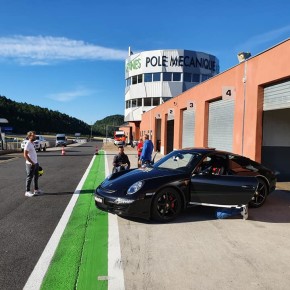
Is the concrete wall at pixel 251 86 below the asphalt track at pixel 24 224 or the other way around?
the other way around

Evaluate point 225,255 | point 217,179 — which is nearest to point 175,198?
point 217,179

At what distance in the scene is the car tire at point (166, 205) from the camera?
6.33m

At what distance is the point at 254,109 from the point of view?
1164 cm

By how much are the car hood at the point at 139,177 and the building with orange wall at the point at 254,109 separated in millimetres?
4993

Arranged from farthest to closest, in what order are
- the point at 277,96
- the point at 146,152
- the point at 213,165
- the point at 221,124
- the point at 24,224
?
1. the point at 221,124
2. the point at 146,152
3. the point at 277,96
4. the point at 213,165
5. the point at 24,224

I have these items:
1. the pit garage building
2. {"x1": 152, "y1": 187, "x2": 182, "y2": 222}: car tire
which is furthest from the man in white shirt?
the pit garage building

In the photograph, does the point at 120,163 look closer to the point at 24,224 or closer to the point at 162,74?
the point at 24,224

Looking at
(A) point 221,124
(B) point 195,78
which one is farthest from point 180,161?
(B) point 195,78

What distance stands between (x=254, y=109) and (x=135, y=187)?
6.81 meters

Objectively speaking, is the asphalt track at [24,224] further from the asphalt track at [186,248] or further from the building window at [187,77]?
the building window at [187,77]

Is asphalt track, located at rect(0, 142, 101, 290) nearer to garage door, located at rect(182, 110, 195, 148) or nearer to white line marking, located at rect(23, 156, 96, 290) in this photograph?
white line marking, located at rect(23, 156, 96, 290)

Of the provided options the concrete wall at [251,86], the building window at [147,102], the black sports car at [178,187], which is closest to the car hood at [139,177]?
the black sports car at [178,187]

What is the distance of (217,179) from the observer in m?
6.77

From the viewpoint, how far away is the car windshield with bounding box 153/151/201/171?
6.99 m
